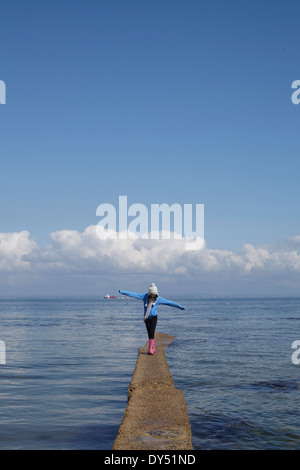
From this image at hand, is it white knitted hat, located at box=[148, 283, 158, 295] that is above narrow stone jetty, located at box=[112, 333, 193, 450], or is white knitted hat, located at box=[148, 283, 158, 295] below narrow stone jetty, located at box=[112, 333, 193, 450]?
above

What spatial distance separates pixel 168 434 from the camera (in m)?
6.95

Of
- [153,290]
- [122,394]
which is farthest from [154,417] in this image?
[153,290]

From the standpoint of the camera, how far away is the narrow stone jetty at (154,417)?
6.56m

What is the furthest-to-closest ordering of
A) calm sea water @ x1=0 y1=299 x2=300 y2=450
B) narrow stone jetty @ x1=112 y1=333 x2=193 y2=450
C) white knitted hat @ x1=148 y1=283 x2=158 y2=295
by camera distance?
white knitted hat @ x1=148 y1=283 x2=158 y2=295 < calm sea water @ x1=0 y1=299 x2=300 y2=450 < narrow stone jetty @ x1=112 y1=333 x2=193 y2=450

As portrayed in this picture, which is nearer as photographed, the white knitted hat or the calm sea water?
the calm sea water

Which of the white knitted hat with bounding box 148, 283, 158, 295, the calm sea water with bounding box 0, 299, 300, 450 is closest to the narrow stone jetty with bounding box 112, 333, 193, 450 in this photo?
the calm sea water with bounding box 0, 299, 300, 450

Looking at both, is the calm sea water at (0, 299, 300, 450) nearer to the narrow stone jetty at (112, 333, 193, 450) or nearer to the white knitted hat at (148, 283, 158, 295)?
the narrow stone jetty at (112, 333, 193, 450)

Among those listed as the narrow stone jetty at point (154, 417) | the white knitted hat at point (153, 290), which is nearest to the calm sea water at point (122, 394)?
the narrow stone jetty at point (154, 417)

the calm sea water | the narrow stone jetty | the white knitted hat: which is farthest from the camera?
the white knitted hat

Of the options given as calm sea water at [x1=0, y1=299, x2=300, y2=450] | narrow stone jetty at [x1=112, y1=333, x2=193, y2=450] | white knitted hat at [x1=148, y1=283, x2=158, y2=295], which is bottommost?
calm sea water at [x1=0, y1=299, x2=300, y2=450]

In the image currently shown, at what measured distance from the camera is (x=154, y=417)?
7.95 meters

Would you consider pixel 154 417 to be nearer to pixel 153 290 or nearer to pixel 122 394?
pixel 122 394

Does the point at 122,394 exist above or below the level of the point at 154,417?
below

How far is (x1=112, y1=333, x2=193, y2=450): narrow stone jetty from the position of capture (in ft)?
21.5
